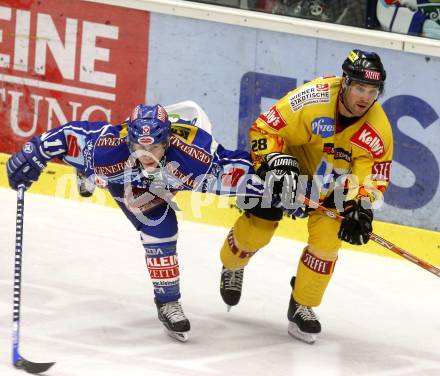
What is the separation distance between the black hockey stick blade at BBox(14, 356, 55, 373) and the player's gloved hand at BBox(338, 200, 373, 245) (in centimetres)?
131

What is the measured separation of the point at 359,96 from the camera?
5172 millimetres

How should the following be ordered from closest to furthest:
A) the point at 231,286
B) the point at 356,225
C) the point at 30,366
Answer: the point at 30,366
the point at 356,225
the point at 231,286

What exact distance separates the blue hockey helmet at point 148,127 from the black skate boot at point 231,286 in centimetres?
99

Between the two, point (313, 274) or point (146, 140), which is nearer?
point (146, 140)

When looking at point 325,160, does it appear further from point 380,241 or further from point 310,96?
point 380,241

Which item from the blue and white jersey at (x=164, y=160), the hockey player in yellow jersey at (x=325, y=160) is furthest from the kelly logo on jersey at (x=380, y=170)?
the blue and white jersey at (x=164, y=160)

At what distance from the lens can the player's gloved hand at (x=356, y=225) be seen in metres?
5.12

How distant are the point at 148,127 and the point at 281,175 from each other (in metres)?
0.59

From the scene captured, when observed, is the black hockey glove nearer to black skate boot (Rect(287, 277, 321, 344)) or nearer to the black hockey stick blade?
black skate boot (Rect(287, 277, 321, 344))

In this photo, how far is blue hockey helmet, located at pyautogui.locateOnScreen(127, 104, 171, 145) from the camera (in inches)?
195

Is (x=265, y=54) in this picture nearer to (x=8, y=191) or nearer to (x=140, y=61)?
(x=140, y=61)

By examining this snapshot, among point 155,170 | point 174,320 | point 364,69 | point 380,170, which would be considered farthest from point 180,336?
point 364,69

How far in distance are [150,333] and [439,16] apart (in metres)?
2.55

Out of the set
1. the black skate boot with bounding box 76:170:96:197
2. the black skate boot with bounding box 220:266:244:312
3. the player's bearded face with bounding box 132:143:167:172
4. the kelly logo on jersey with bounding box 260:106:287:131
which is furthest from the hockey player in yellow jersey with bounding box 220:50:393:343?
the black skate boot with bounding box 76:170:96:197
